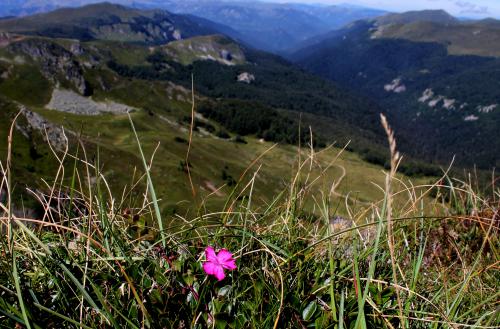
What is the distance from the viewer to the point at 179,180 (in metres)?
74.2

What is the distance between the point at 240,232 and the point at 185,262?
20.7 inches

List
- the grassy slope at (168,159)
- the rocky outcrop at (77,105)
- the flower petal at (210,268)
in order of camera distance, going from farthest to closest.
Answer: the rocky outcrop at (77,105) → the grassy slope at (168,159) → the flower petal at (210,268)

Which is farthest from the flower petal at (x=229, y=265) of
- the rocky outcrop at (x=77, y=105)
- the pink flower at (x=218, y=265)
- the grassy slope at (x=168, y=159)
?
the rocky outcrop at (x=77, y=105)

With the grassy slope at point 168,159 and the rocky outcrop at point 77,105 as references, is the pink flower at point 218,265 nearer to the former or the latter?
the grassy slope at point 168,159

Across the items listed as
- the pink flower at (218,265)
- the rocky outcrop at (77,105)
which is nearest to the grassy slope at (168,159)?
the pink flower at (218,265)

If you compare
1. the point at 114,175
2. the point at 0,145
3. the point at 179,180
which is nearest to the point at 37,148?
the point at 0,145

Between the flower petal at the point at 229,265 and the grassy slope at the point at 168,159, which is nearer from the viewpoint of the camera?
the flower petal at the point at 229,265

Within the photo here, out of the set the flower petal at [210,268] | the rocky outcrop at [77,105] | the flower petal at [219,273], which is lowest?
the rocky outcrop at [77,105]

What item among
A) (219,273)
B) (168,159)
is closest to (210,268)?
(219,273)

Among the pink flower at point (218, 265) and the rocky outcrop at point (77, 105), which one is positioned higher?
the pink flower at point (218, 265)

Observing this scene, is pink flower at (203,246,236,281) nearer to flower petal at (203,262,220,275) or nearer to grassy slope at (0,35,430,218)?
flower petal at (203,262,220,275)

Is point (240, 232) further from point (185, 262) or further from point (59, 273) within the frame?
point (59, 273)

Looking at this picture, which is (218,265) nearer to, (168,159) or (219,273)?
(219,273)

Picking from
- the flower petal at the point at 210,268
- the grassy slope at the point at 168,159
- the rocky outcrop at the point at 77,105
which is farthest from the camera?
the rocky outcrop at the point at 77,105
